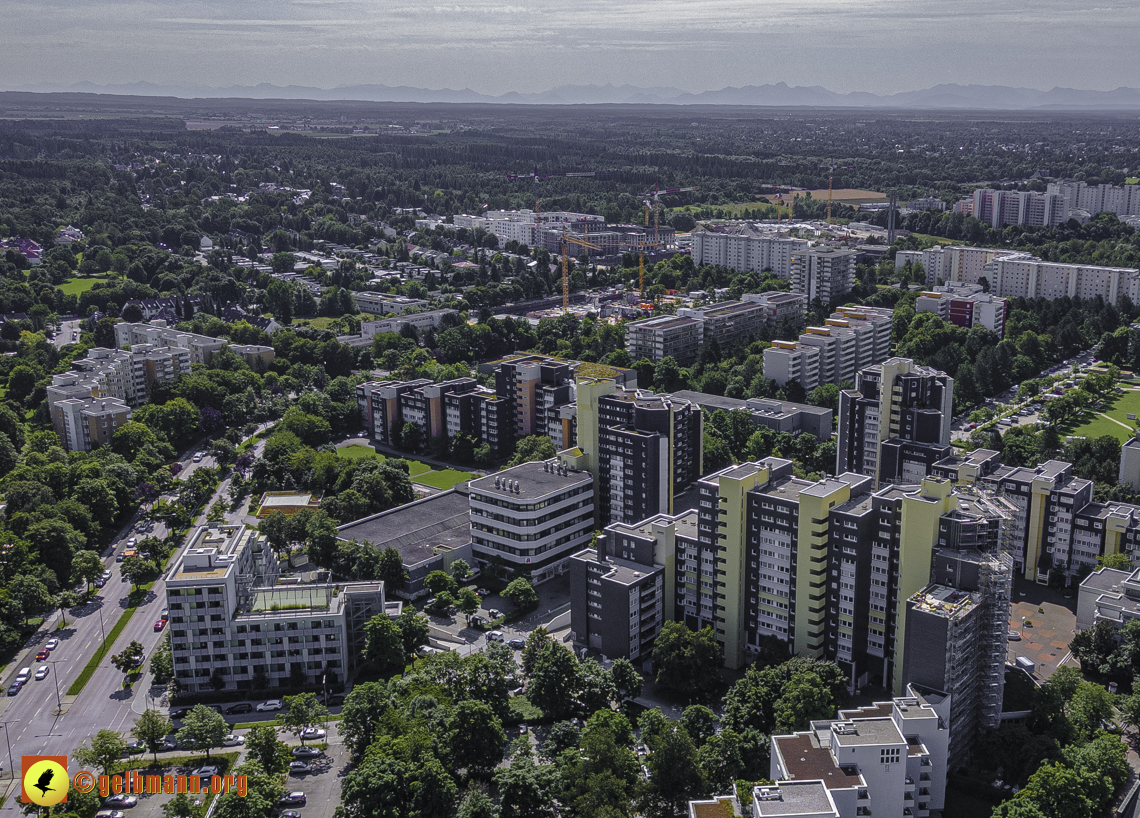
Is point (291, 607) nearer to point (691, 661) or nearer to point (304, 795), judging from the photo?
point (304, 795)

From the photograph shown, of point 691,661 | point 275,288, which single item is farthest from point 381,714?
point 275,288

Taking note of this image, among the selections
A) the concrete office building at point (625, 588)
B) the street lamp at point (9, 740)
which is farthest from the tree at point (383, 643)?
the street lamp at point (9, 740)

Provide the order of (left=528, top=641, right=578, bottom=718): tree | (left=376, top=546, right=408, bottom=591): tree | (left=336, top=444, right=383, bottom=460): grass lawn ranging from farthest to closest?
(left=336, top=444, right=383, bottom=460): grass lawn → (left=376, top=546, right=408, bottom=591): tree → (left=528, top=641, right=578, bottom=718): tree

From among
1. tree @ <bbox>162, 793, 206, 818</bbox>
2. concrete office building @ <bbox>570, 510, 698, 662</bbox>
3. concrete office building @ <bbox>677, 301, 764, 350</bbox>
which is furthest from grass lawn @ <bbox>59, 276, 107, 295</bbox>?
tree @ <bbox>162, 793, 206, 818</bbox>

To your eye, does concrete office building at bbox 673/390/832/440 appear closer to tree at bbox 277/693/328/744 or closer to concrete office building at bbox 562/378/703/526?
concrete office building at bbox 562/378/703/526

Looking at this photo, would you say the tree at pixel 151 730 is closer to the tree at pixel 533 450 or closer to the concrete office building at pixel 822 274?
the tree at pixel 533 450
